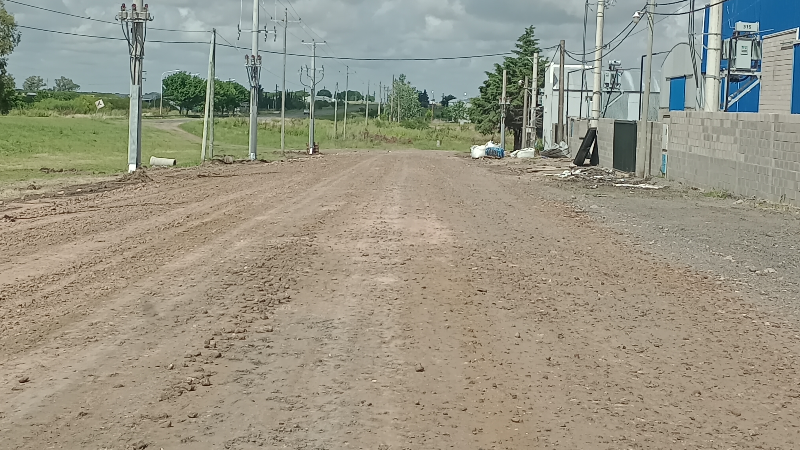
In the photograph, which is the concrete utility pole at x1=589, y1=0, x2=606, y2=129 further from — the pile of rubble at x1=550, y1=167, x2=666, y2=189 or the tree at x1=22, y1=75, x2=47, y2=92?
the tree at x1=22, y1=75, x2=47, y2=92

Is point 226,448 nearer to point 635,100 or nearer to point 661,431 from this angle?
point 661,431

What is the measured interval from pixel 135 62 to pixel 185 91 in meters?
122

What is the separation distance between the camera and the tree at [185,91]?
151625 millimetres

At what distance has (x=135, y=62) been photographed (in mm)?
33594

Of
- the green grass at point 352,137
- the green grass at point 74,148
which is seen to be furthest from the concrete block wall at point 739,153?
the green grass at point 352,137

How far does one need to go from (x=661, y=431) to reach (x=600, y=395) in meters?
0.78

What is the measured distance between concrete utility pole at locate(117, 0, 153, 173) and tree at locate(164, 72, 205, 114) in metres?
119

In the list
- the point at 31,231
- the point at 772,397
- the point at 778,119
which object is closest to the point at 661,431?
the point at 772,397

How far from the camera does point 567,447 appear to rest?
564 centimetres

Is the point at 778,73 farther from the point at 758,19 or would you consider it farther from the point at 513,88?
the point at 513,88

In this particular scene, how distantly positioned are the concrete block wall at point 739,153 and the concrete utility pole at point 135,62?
1830 centimetres

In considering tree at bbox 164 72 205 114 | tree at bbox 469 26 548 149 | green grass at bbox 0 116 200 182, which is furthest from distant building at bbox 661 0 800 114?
tree at bbox 164 72 205 114

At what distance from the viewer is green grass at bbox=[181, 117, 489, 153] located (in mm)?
89438

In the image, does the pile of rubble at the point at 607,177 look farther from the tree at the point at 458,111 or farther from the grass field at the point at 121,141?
the tree at the point at 458,111
